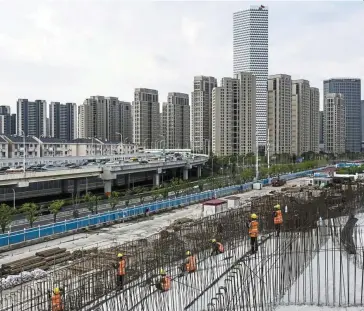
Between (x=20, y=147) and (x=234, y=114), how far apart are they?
39139 millimetres

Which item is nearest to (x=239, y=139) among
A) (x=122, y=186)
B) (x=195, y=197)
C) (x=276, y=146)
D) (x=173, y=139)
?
(x=276, y=146)

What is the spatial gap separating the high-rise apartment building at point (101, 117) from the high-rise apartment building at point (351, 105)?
71.9 meters

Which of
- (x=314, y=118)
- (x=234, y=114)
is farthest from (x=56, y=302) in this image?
(x=314, y=118)

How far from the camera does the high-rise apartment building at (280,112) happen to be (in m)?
83.1

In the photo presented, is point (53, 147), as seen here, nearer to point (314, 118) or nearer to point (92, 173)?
point (92, 173)

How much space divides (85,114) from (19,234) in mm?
68381

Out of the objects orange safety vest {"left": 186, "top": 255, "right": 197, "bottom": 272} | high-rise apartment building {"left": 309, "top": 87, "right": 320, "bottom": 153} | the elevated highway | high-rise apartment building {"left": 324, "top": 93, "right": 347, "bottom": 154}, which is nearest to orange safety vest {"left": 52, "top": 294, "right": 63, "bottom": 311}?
orange safety vest {"left": 186, "top": 255, "right": 197, "bottom": 272}

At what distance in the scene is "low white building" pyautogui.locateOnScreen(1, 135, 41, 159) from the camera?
162 feet

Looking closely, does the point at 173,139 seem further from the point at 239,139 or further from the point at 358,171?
the point at 358,171

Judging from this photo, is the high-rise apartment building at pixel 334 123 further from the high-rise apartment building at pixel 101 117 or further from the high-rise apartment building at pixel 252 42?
the high-rise apartment building at pixel 101 117

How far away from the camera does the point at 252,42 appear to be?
440 ft

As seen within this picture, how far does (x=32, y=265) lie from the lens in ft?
46.5

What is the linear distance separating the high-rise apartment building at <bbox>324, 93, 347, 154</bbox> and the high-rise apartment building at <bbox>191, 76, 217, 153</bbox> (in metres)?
32.1

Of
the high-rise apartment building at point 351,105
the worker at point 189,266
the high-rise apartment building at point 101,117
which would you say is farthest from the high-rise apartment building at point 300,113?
the worker at point 189,266
